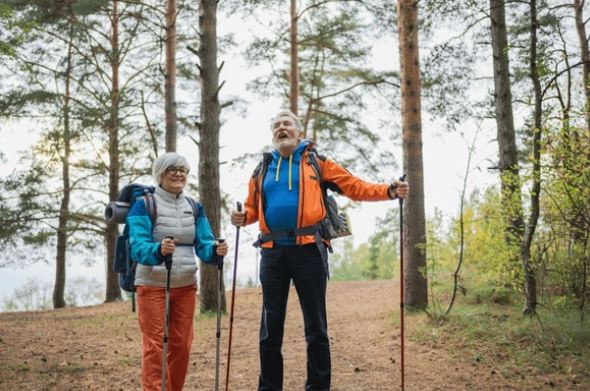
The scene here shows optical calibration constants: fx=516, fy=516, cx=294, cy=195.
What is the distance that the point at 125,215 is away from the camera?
3852 millimetres

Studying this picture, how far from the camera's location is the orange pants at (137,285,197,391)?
3.70 m

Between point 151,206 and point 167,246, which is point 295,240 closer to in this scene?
point 167,246

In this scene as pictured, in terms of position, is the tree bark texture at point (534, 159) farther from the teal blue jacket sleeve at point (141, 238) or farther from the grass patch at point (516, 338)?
the teal blue jacket sleeve at point (141, 238)

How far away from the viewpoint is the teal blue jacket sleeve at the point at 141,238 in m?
3.58

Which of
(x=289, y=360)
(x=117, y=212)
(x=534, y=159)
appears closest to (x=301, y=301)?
(x=117, y=212)

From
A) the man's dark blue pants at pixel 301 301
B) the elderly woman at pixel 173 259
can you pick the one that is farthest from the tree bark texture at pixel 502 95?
the elderly woman at pixel 173 259

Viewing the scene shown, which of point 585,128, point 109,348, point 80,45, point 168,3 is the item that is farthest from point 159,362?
point 80,45

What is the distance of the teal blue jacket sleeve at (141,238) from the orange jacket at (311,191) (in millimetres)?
825

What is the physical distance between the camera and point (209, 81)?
30.5ft

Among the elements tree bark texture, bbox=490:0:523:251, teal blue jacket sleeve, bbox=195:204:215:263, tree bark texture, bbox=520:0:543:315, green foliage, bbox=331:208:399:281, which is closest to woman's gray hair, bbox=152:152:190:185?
teal blue jacket sleeve, bbox=195:204:215:263

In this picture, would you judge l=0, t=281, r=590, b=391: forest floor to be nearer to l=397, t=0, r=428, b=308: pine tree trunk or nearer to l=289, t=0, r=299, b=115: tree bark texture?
l=397, t=0, r=428, b=308: pine tree trunk

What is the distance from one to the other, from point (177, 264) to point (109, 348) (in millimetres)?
4011

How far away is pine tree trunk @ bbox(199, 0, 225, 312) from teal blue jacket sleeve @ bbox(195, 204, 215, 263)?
16.8 ft

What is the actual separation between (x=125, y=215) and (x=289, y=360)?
3.33m
